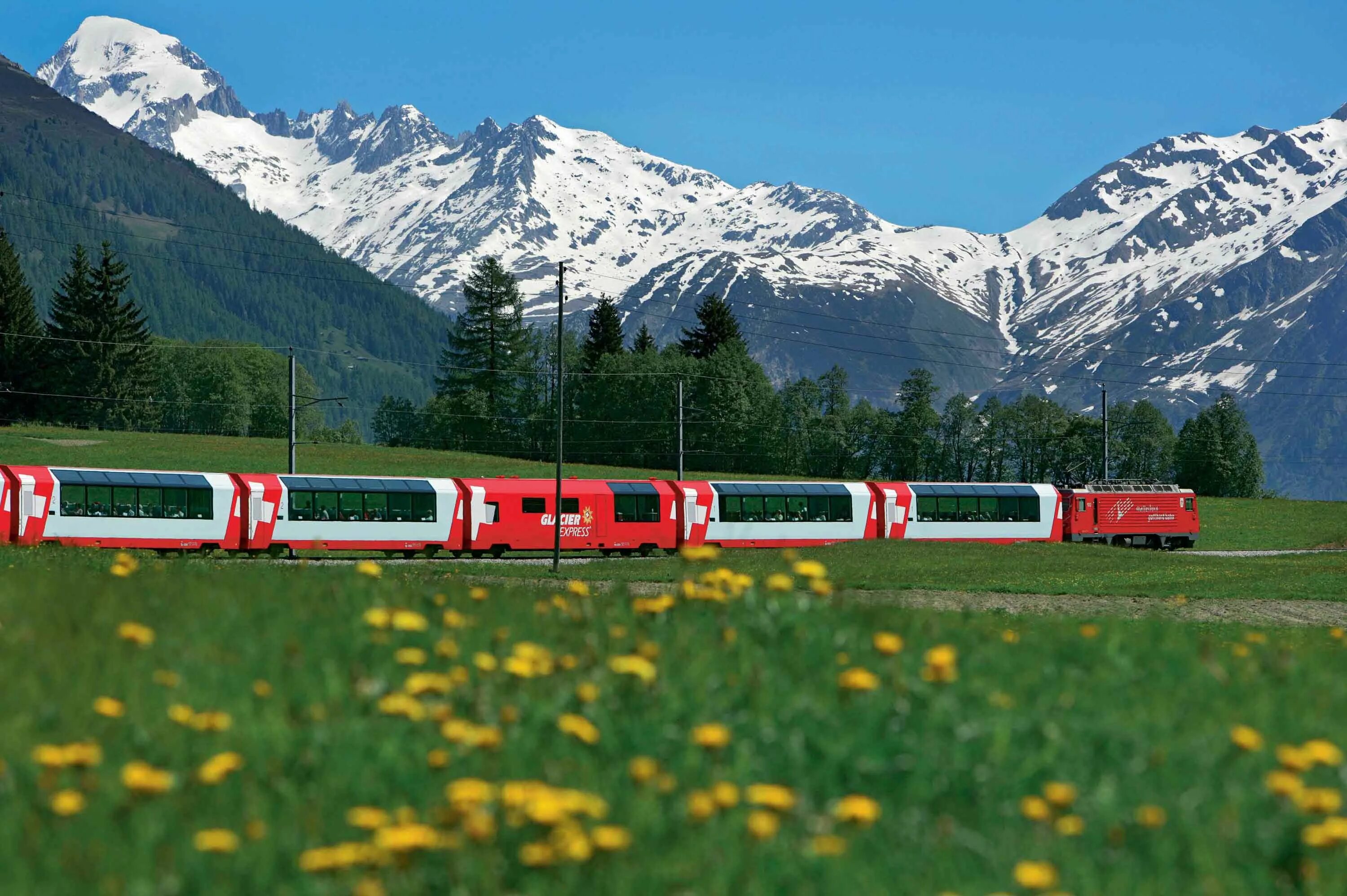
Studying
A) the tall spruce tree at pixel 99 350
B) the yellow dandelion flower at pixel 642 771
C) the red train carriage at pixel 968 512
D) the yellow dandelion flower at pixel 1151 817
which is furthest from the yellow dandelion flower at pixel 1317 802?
the tall spruce tree at pixel 99 350

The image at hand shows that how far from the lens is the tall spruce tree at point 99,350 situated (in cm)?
11906

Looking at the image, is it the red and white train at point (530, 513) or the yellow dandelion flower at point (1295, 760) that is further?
the red and white train at point (530, 513)

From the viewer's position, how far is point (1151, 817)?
6.40 metres

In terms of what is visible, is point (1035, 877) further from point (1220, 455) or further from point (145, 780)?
point (1220, 455)

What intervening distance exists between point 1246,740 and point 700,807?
3.18 metres

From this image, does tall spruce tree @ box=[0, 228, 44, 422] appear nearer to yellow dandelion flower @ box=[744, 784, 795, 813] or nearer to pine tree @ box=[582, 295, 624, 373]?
pine tree @ box=[582, 295, 624, 373]

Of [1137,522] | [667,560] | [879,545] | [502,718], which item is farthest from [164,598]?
[1137,522]

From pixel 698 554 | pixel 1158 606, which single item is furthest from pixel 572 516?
pixel 698 554

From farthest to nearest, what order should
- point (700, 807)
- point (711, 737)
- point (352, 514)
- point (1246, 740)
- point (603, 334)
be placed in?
point (603, 334) → point (352, 514) → point (1246, 740) → point (711, 737) → point (700, 807)

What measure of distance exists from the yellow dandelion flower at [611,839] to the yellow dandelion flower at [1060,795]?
6.75 feet

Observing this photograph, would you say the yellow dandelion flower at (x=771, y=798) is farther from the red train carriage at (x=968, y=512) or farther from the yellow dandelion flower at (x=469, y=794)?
the red train carriage at (x=968, y=512)

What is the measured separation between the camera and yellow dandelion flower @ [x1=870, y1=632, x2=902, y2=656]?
8.59 m

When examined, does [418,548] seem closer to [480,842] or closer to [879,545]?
[879,545]

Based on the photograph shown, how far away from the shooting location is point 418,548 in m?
58.4
